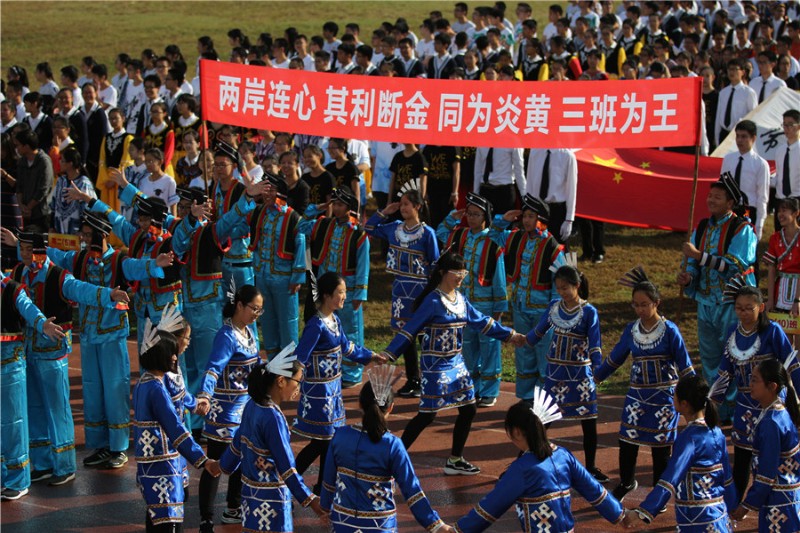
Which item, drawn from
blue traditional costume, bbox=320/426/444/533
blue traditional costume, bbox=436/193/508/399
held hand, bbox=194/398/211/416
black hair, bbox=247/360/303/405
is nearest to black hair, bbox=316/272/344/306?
held hand, bbox=194/398/211/416

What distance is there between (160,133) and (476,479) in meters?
8.48

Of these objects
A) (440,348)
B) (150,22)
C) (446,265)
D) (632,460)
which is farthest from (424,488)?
(150,22)

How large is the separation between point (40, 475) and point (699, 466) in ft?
18.6

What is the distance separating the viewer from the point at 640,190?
1703cm

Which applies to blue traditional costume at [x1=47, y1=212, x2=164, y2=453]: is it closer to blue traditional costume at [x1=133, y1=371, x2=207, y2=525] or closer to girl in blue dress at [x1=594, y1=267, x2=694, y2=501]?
blue traditional costume at [x1=133, y1=371, x2=207, y2=525]

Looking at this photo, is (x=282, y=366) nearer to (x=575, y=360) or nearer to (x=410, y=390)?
(x=575, y=360)

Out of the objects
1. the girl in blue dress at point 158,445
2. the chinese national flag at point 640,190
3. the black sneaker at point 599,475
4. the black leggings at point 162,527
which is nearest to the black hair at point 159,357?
the girl in blue dress at point 158,445

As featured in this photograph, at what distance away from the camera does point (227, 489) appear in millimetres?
10133

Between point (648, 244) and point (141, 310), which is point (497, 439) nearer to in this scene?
point (141, 310)

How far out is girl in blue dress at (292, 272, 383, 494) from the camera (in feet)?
31.2

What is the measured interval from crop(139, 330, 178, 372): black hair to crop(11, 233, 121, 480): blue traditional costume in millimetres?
1823

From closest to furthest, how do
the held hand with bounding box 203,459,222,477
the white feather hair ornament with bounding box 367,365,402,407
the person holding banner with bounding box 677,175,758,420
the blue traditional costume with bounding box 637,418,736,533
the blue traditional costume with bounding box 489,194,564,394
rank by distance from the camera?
the white feather hair ornament with bounding box 367,365,402,407
the blue traditional costume with bounding box 637,418,736,533
the held hand with bounding box 203,459,222,477
the person holding banner with bounding box 677,175,758,420
the blue traditional costume with bounding box 489,194,564,394

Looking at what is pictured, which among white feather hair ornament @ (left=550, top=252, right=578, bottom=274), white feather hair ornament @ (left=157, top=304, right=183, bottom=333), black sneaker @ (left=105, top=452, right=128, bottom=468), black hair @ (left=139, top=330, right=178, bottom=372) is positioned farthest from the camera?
white feather hair ornament @ (left=550, top=252, right=578, bottom=274)

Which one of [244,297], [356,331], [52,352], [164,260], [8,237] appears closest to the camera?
[244,297]
